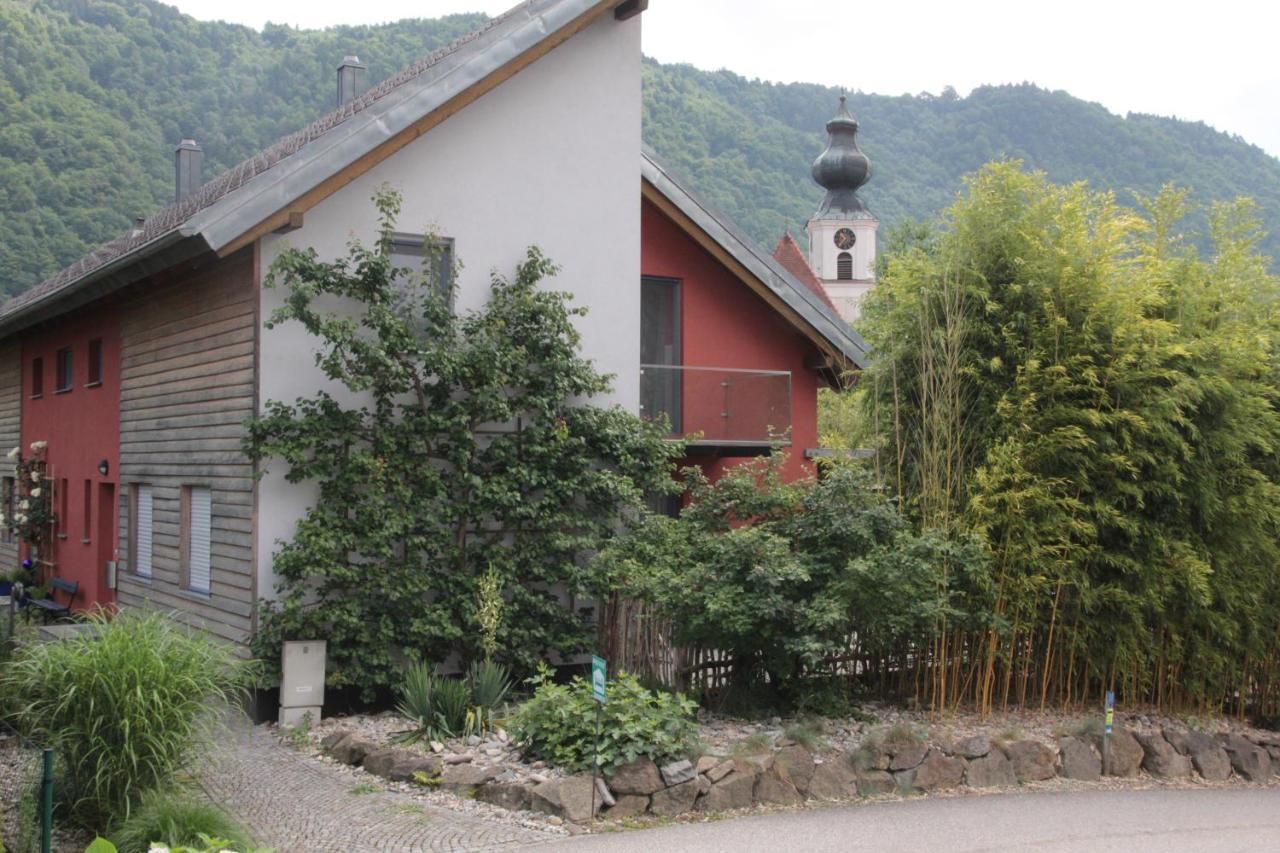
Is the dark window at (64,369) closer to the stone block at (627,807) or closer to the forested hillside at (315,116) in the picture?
the stone block at (627,807)

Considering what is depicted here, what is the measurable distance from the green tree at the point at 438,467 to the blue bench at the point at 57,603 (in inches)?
272

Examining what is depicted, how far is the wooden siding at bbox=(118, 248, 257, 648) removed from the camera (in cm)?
1198

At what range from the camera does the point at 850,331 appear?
17.4 m

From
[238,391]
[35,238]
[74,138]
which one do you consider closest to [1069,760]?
[238,391]

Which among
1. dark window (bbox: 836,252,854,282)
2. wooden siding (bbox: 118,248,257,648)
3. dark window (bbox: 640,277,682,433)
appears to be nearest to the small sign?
wooden siding (bbox: 118,248,257,648)

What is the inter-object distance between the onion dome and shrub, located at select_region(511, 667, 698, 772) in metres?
45.6

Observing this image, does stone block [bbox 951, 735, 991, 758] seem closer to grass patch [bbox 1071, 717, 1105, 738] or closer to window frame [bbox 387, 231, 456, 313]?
grass patch [bbox 1071, 717, 1105, 738]

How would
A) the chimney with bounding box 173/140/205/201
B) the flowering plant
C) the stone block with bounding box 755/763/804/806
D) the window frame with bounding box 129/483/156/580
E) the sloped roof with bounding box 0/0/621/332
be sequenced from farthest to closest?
the chimney with bounding box 173/140/205/201 < the flowering plant < the window frame with bounding box 129/483/156/580 < the sloped roof with bounding box 0/0/621/332 < the stone block with bounding box 755/763/804/806

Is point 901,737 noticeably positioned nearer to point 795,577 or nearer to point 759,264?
point 795,577

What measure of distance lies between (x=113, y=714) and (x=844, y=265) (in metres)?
54.1

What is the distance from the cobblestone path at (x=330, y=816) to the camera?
7918 mm

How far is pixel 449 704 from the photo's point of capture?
402 inches

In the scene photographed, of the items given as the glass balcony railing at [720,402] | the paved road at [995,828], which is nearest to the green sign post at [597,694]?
the paved road at [995,828]

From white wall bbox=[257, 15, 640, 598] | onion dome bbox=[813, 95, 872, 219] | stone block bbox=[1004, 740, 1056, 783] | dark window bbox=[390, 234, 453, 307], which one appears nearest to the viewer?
stone block bbox=[1004, 740, 1056, 783]
